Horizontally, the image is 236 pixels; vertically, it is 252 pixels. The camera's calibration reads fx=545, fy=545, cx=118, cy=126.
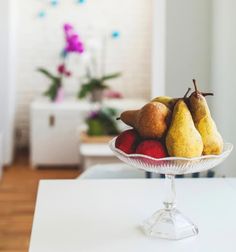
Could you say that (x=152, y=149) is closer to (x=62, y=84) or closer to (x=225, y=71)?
(x=225, y=71)

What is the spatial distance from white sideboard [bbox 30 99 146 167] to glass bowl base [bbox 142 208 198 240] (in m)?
3.58

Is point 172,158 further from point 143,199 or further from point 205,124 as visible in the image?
point 143,199

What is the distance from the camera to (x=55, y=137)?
16.3 ft

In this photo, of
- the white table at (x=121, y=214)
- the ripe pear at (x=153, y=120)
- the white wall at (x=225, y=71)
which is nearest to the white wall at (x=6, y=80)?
the white wall at (x=225, y=71)

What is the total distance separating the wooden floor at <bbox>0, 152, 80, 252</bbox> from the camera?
3.12m

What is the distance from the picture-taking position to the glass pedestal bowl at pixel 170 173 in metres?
1.15

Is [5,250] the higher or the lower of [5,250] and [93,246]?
the lower

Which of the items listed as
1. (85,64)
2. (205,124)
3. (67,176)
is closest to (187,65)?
(205,124)

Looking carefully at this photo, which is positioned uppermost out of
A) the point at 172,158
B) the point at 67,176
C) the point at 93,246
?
the point at 172,158

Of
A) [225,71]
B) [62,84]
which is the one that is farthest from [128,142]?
[62,84]

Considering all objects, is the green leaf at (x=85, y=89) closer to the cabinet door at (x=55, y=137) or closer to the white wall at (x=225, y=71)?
the cabinet door at (x=55, y=137)

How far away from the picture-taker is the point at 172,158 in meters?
1.13

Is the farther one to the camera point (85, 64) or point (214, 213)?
point (85, 64)

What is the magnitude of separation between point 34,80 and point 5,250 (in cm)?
283
